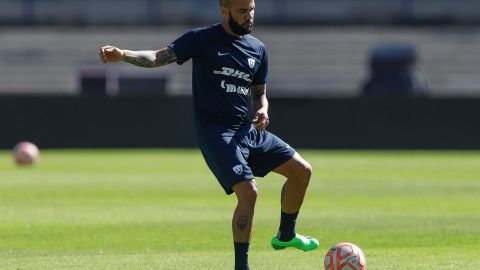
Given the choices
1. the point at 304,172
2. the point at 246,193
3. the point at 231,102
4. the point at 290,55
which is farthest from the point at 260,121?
the point at 290,55

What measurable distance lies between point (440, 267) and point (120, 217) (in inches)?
246

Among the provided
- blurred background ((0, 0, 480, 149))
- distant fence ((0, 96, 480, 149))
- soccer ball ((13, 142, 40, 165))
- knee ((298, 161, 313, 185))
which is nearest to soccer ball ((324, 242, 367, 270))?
knee ((298, 161, 313, 185))

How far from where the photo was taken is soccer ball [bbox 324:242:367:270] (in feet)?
29.7

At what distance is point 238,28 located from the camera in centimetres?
981

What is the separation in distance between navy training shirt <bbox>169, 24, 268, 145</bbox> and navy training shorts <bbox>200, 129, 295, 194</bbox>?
0.27 ft

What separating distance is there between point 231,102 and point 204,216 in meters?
5.94

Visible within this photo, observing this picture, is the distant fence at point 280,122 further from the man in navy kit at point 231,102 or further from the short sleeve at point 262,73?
the man in navy kit at point 231,102

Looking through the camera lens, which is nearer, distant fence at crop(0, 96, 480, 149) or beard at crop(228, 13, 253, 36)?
beard at crop(228, 13, 253, 36)

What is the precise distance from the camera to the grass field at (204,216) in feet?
35.9

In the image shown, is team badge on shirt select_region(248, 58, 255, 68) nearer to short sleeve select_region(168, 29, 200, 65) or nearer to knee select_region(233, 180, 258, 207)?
short sleeve select_region(168, 29, 200, 65)

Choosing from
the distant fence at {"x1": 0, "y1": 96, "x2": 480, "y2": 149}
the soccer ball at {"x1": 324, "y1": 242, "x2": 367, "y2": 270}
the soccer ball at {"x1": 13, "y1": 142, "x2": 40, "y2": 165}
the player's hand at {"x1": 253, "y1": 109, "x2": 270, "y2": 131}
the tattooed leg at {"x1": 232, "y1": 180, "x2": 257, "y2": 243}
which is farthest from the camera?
the distant fence at {"x1": 0, "y1": 96, "x2": 480, "y2": 149}

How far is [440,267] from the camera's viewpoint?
10.1 meters

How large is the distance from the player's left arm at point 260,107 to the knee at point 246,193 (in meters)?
0.55

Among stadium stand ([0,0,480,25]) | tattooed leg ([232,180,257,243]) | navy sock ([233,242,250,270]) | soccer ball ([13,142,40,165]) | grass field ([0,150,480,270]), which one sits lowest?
stadium stand ([0,0,480,25])
